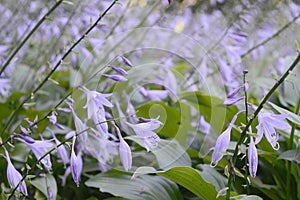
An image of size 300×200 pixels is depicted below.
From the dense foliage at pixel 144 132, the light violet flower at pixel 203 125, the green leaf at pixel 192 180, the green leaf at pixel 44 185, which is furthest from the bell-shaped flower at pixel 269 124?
the light violet flower at pixel 203 125

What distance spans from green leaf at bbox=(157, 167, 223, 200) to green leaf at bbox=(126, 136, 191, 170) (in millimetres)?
215

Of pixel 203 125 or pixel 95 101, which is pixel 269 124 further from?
pixel 203 125

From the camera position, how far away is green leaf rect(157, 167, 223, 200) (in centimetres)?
137

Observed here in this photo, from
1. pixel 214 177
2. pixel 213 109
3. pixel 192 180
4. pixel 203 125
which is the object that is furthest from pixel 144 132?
pixel 203 125

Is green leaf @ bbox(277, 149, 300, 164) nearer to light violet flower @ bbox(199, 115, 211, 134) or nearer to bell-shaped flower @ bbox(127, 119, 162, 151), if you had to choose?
bell-shaped flower @ bbox(127, 119, 162, 151)

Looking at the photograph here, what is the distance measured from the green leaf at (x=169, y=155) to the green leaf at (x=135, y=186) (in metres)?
0.07

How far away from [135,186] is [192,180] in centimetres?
28

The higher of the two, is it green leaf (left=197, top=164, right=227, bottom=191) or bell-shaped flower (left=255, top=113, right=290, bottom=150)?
bell-shaped flower (left=255, top=113, right=290, bottom=150)

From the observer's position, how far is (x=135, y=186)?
1635 millimetres

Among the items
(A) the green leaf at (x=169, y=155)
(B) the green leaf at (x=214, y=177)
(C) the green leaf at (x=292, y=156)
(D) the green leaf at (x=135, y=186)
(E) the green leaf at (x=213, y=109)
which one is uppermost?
(E) the green leaf at (x=213, y=109)

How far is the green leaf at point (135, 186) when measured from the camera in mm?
1590

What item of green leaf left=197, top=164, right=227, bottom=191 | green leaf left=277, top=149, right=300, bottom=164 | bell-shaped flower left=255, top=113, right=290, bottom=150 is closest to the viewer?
bell-shaped flower left=255, top=113, right=290, bottom=150

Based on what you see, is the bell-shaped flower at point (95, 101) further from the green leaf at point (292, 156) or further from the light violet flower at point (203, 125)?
the light violet flower at point (203, 125)

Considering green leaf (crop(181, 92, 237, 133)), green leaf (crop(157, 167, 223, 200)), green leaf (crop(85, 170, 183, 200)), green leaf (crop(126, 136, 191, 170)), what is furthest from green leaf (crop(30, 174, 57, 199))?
green leaf (crop(181, 92, 237, 133))
